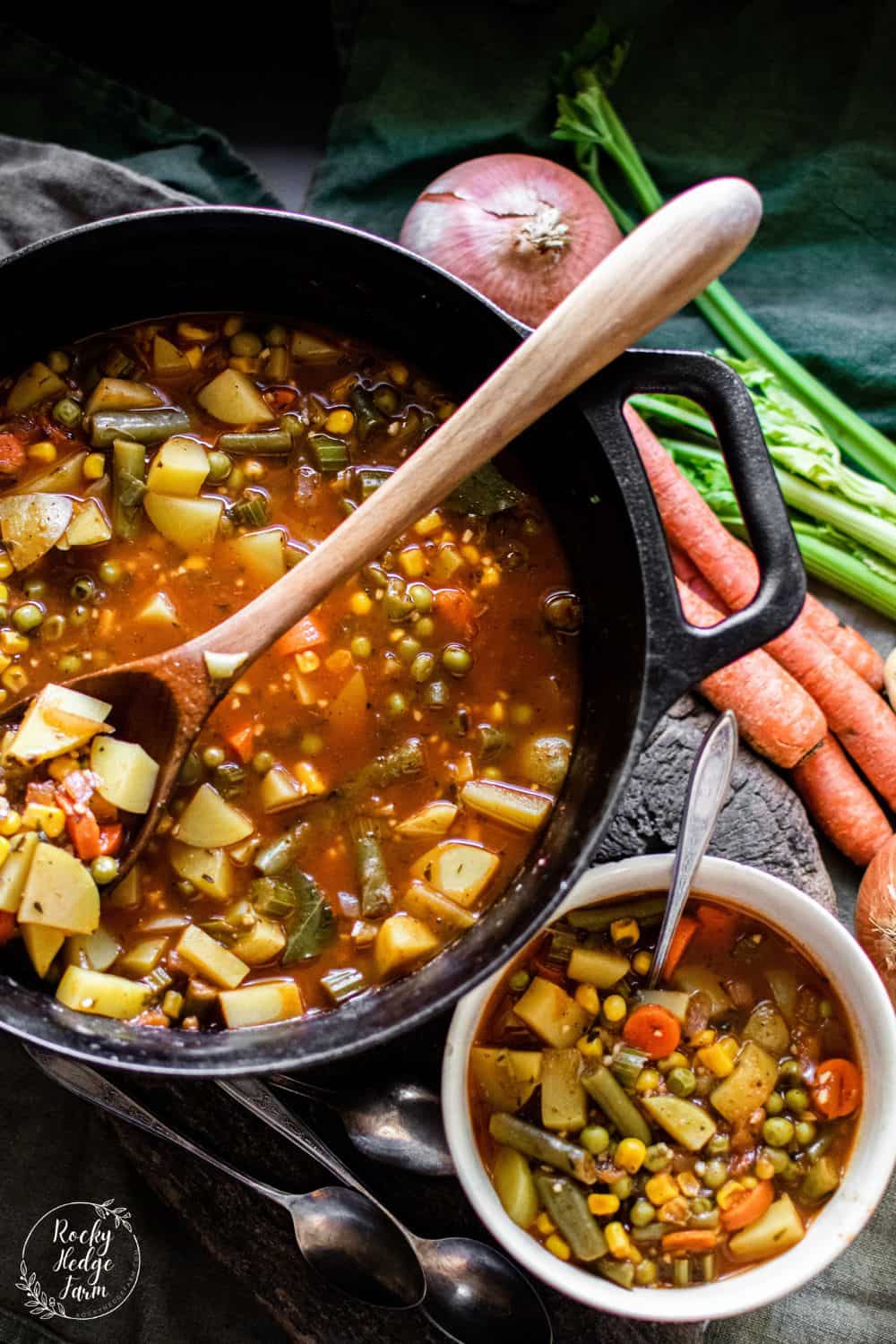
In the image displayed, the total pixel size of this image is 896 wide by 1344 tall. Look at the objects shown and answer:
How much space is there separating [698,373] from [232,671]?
130 cm

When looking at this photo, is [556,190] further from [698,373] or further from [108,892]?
[108,892]

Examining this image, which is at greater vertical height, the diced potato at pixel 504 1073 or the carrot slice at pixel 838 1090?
the carrot slice at pixel 838 1090

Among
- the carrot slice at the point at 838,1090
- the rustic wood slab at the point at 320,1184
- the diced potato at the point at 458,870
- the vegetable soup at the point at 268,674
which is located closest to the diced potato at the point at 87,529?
the vegetable soup at the point at 268,674

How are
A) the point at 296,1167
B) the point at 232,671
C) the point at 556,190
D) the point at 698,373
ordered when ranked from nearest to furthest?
the point at 698,373, the point at 232,671, the point at 296,1167, the point at 556,190

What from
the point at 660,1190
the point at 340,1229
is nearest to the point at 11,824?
the point at 340,1229

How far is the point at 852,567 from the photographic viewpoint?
4.17 metres

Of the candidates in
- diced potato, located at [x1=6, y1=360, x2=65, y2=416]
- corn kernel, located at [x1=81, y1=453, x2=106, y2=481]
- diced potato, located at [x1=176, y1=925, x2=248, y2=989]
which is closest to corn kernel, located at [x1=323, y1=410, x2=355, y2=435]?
corn kernel, located at [x1=81, y1=453, x2=106, y2=481]

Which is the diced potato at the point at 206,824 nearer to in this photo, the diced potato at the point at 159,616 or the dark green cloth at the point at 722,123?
the diced potato at the point at 159,616

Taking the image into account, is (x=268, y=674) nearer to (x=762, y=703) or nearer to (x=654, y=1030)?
(x=654, y=1030)

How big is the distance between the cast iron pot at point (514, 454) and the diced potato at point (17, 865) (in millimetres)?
229

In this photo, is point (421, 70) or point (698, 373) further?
point (421, 70)

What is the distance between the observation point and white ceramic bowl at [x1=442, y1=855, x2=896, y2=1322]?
10.4ft

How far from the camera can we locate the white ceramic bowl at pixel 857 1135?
3158mm

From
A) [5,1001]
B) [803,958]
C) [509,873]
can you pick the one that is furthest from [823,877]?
[5,1001]
